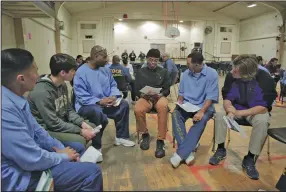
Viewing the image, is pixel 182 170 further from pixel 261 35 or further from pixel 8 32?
pixel 261 35

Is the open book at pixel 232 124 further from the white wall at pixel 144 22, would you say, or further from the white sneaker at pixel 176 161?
the white wall at pixel 144 22


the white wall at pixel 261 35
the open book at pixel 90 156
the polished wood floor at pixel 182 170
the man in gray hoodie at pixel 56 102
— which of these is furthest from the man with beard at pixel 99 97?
the white wall at pixel 261 35

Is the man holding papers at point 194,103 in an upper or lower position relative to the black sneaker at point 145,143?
upper

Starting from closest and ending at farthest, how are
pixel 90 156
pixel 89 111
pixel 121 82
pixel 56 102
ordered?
1. pixel 90 156
2. pixel 56 102
3. pixel 89 111
4. pixel 121 82

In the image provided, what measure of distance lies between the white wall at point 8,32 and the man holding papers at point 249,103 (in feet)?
12.6

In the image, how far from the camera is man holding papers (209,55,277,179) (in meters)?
1.93

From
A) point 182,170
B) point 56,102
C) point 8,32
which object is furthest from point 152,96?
point 8,32

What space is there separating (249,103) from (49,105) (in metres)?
1.73

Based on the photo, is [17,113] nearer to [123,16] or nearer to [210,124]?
[210,124]

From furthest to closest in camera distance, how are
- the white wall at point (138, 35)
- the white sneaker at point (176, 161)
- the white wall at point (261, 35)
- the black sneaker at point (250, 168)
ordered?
the white wall at point (138, 35)
the white wall at point (261, 35)
the white sneaker at point (176, 161)
the black sneaker at point (250, 168)

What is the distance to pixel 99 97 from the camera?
2.45m

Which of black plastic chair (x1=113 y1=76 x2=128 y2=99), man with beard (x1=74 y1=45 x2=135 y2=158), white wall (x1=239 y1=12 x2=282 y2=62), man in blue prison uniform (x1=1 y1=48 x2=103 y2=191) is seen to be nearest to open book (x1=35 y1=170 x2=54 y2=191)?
man in blue prison uniform (x1=1 y1=48 x2=103 y2=191)

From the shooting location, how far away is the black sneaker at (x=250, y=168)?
1854 mm

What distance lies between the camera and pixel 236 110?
84.0 inches
